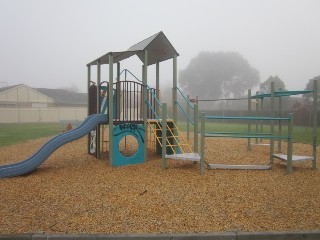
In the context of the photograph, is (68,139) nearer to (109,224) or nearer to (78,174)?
(78,174)

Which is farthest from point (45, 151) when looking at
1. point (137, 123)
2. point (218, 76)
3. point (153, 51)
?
point (218, 76)

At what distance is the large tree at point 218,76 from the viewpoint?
75.7m

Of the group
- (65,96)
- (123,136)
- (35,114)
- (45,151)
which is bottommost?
(45,151)

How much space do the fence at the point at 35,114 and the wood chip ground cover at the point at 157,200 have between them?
126 feet

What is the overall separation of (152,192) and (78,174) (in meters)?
2.45

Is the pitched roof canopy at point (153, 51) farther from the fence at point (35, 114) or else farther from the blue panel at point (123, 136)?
the fence at point (35, 114)

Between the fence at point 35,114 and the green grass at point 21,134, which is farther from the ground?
the fence at point 35,114

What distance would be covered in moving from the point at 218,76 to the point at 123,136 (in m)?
70.3

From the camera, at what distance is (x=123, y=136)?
8.55 meters

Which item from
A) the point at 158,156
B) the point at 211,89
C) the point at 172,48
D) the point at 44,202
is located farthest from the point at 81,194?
the point at 211,89

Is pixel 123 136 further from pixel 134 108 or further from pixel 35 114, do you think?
pixel 35 114

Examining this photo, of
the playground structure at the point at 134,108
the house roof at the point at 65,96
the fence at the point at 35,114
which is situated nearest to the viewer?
the playground structure at the point at 134,108

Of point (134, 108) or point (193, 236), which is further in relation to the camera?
point (134, 108)

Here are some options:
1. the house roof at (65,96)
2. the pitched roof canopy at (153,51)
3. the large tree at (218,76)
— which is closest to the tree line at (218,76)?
the large tree at (218,76)
